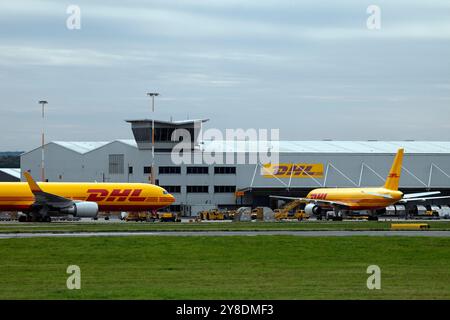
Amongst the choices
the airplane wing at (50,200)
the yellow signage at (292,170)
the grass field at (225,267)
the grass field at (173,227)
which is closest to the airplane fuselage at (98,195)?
the airplane wing at (50,200)

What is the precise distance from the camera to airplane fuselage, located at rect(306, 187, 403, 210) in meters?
117

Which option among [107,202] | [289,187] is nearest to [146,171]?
[289,187]

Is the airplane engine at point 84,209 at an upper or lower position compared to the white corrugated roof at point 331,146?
lower

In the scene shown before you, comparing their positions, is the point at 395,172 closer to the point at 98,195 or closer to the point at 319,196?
the point at 319,196

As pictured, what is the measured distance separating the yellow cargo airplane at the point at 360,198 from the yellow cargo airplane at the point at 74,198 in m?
25.0

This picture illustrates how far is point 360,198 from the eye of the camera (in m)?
120

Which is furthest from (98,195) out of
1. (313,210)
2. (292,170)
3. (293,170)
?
(293,170)

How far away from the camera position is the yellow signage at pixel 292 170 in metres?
145

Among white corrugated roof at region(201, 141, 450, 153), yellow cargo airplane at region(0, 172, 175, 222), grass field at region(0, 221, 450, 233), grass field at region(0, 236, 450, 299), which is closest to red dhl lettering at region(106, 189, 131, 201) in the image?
yellow cargo airplane at region(0, 172, 175, 222)

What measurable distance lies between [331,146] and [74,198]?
6378cm

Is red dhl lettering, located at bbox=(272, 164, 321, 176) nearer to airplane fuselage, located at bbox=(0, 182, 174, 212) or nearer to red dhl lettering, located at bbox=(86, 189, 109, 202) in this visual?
airplane fuselage, located at bbox=(0, 182, 174, 212)

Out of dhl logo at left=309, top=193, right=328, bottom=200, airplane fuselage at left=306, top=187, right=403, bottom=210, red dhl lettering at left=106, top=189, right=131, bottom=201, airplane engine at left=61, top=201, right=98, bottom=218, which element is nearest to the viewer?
airplane engine at left=61, top=201, right=98, bottom=218

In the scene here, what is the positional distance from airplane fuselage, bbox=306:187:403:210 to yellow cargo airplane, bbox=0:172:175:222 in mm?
25937

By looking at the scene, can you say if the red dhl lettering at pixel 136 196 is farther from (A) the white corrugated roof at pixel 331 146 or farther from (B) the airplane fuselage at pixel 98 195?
(A) the white corrugated roof at pixel 331 146
